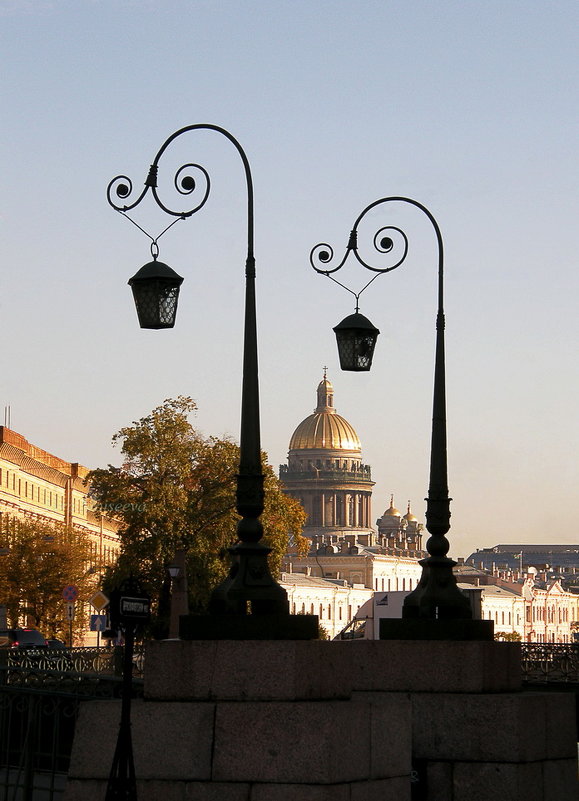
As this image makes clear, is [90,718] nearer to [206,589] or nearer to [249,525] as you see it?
[249,525]

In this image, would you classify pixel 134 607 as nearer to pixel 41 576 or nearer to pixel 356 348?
pixel 356 348

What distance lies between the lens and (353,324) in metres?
20.1

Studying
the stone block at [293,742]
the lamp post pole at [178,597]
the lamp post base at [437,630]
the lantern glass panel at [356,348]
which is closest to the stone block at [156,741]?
Answer: the stone block at [293,742]

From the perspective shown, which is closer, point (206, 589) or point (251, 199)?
point (251, 199)

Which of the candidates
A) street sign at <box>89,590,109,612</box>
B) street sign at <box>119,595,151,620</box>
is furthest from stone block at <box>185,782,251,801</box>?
street sign at <box>89,590,109,612</box>

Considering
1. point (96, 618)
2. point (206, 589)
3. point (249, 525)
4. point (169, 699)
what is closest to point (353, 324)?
point (249, 525)

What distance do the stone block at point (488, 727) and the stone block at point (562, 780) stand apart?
10cm

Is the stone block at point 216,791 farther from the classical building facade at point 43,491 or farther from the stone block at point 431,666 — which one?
the classical building facade at point 43,491

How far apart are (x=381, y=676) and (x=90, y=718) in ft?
11.6

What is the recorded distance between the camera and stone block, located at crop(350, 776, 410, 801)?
47.3 feet

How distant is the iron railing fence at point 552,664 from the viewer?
31984 mm

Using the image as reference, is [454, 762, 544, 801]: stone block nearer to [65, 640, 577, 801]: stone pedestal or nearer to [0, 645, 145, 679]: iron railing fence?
[65, 640, 577, 801]: stone pedestal

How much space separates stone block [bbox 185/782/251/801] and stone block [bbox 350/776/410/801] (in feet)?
2.78

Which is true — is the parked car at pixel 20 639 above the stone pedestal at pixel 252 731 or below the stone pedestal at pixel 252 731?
above
